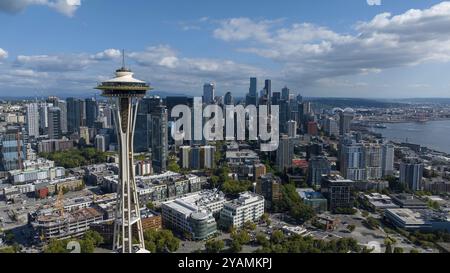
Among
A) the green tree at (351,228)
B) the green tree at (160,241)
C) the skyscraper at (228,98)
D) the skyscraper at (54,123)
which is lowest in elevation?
the green tree at (351,228)

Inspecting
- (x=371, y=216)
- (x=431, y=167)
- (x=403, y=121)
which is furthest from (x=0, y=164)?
(x=403, y=121)

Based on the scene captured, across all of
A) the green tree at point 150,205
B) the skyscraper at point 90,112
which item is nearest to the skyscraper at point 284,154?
the green tree at point 150,205

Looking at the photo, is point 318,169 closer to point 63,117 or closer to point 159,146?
point 159,146

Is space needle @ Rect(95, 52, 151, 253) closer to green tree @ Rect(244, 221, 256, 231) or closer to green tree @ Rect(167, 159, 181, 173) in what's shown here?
green tree @ Rect(244, 221, 256, 231)

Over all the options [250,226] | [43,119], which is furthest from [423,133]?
[43,119]

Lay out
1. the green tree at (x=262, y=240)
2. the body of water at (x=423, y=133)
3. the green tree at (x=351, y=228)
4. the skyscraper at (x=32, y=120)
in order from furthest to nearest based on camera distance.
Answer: the body of water at (x=423, y=133) → the skyscraper at (x=32, y=120) → the green tree at (x=351, y=228) → the green tree at (x=262, y=240)

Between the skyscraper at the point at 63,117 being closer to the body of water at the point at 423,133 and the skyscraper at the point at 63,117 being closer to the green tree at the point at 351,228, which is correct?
the green tree at the point at 351,228
